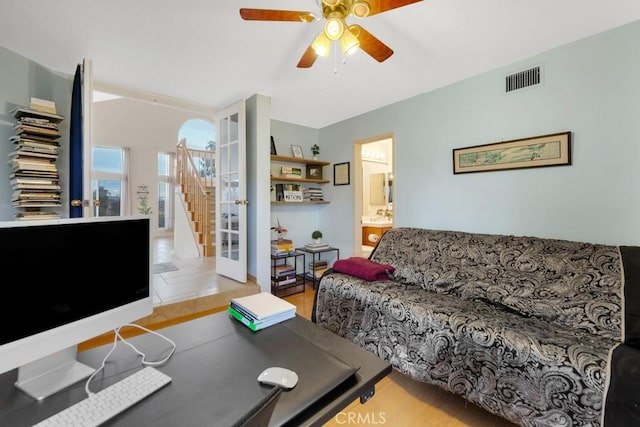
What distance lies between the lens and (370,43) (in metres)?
1.64

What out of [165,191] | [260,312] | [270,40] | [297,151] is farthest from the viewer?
[165,191]

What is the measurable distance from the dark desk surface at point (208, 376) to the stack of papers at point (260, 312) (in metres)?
0.03

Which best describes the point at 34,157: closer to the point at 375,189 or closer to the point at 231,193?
the point at 231,193

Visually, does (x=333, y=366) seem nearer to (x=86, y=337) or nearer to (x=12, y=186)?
(x=86, y=337)

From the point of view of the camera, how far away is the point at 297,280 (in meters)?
3.79

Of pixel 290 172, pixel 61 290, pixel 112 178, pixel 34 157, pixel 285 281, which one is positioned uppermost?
pixel 112 178

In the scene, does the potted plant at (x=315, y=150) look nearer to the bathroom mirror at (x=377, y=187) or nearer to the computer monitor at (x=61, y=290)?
the bathroom mirror at (x=377, y=187)

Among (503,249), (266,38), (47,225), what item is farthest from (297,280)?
(47,225)

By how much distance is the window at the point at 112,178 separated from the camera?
650 cm

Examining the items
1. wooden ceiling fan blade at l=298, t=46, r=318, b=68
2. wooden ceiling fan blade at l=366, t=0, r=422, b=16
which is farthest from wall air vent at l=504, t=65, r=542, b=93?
wooden ceiling fan blade at l=298, t=46, r=318, b=68

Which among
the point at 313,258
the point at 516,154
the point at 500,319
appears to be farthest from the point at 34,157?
the point at 516,154

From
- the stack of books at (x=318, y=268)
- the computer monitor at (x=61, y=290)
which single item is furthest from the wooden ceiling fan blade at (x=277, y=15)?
the stack of books at (x=318, y=268)

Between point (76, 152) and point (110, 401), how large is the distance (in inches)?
92.7

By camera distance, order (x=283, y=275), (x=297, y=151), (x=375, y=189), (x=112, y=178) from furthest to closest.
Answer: (x=112, y=178), (x=375, y=189), (x=297, y=151), (x=283, y=275)
